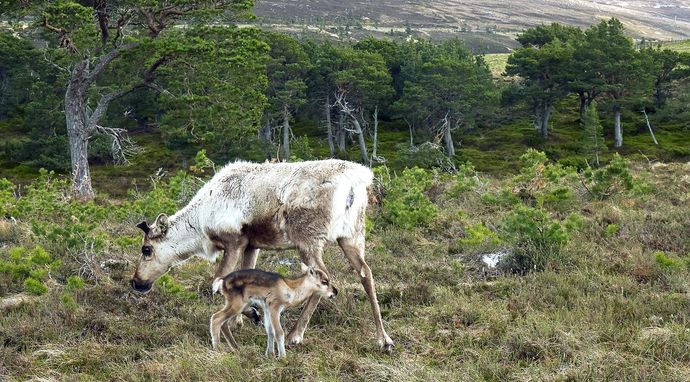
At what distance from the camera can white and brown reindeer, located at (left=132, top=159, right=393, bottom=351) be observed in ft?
20.0

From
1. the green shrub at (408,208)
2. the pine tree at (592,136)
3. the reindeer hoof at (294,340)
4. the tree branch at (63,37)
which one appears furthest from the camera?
the pine tree at (592,136)

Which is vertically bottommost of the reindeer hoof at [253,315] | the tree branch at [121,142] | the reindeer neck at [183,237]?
the tree branch at [121,142]

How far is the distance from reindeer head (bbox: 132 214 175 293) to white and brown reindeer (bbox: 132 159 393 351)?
0.4 inches

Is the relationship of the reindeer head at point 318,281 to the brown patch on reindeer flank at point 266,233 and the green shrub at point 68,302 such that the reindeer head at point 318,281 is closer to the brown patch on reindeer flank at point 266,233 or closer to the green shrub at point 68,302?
the brown patch on reindeer flank at point 266,233

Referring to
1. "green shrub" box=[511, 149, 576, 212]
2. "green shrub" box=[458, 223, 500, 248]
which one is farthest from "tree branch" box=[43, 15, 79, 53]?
"green shrub" box=[458, 223, 500, 248]

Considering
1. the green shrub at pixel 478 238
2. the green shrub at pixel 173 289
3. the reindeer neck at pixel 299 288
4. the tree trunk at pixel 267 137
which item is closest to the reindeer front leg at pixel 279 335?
the reindeer neck at pixel 299 288

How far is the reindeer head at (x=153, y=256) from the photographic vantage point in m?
6.89

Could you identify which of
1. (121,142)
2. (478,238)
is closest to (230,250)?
(478,238)

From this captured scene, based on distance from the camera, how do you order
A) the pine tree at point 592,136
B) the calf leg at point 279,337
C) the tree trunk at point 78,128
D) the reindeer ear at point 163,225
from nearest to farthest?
1. the calf leg at point 279,337
2. the reindeer ear at point 163,225
3. the tree trunk at point 78,128
4. the pine tree at point 592,136

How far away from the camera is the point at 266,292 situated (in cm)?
573

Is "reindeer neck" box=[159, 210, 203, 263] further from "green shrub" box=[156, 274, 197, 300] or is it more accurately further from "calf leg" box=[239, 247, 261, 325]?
"calf leg" box=[239, 247, 261, 325]

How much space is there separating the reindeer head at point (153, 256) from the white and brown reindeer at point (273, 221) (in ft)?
0.03

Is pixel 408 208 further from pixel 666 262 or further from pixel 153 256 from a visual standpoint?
pixel 153 256

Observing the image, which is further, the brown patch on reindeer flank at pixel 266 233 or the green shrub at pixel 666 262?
the green shrub at pixel 666 262
